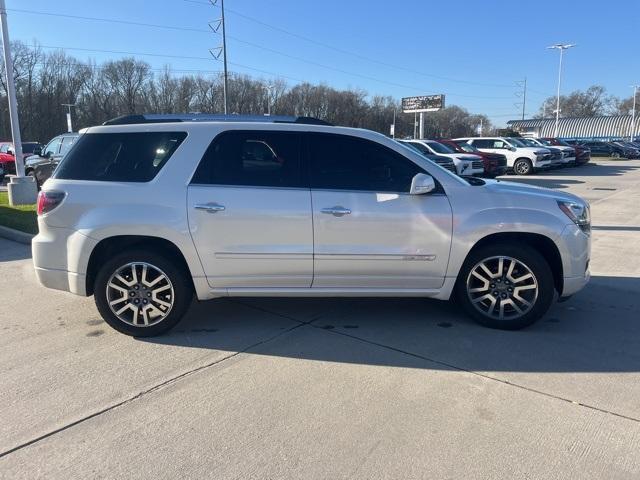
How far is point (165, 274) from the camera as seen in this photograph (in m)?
4.34

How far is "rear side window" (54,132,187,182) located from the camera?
437cm

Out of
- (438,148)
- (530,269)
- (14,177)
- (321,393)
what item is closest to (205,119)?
(321,393)

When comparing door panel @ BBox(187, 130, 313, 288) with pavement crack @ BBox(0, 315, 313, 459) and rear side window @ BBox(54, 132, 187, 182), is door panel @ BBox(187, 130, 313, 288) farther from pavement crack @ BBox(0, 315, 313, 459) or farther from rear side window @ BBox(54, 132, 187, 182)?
pavement crack @ BBox(0, 315, 313, 459)

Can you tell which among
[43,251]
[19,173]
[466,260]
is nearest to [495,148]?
[19,173]

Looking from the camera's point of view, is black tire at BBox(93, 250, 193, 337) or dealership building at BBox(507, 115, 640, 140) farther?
dealership building at BBox(507, 115, 640, 140)

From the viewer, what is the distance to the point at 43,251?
4.40 m

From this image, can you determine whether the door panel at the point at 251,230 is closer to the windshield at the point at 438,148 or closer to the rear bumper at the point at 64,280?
the rear bumper at the point at 64,280

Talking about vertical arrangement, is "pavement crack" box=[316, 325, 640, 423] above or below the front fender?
below

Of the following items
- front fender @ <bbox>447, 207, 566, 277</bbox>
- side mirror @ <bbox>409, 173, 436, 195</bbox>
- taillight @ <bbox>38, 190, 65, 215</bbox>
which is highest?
side mirror @ <bbox>409, 173, 436, 195</bbox>

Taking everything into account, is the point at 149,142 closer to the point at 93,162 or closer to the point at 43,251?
the point at 93,162

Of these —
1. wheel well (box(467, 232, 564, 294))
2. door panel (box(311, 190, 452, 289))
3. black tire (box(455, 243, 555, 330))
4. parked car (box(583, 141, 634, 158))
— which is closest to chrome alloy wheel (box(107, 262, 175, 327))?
door panel (box(311, 190, 452, 289))

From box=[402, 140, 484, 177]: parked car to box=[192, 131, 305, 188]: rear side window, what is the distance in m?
14.3

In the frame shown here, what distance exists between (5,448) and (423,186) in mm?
3394

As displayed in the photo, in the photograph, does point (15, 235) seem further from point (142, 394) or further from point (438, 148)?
point (438, 148)
